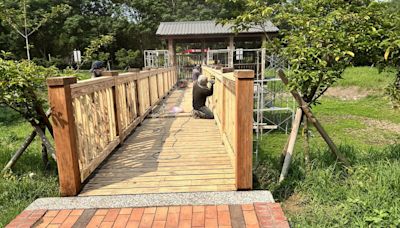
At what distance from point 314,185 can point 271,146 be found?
495 cm

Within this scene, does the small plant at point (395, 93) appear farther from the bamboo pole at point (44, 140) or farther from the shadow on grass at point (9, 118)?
the shadow on grass at point (9, 118)

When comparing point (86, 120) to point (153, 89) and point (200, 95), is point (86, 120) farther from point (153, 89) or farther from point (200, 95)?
point (153, 89)

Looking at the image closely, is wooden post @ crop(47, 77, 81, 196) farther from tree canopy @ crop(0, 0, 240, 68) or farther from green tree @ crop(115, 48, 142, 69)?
green tree @ crop(115, 48, 142, 69)

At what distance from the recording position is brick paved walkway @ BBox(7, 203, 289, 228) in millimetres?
2621

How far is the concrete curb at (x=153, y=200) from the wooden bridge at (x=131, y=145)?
0.12m

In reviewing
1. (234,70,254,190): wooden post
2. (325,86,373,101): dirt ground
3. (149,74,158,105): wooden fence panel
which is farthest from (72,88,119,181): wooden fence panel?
(325,86,373,101): dirt ground

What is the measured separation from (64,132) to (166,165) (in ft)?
4.60

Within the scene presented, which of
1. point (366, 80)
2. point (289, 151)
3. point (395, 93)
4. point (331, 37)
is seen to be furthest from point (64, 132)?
point (366, 80)

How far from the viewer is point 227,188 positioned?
10.7ft

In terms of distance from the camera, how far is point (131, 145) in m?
5.06

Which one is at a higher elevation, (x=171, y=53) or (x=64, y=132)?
(x=171, y=53)

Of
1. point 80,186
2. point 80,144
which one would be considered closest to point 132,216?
point 80,186

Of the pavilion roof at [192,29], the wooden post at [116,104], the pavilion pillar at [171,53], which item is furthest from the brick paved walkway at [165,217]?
the pavilion pillar at [171,53]

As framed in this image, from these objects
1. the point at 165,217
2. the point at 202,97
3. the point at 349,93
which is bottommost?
the point at 349,93
